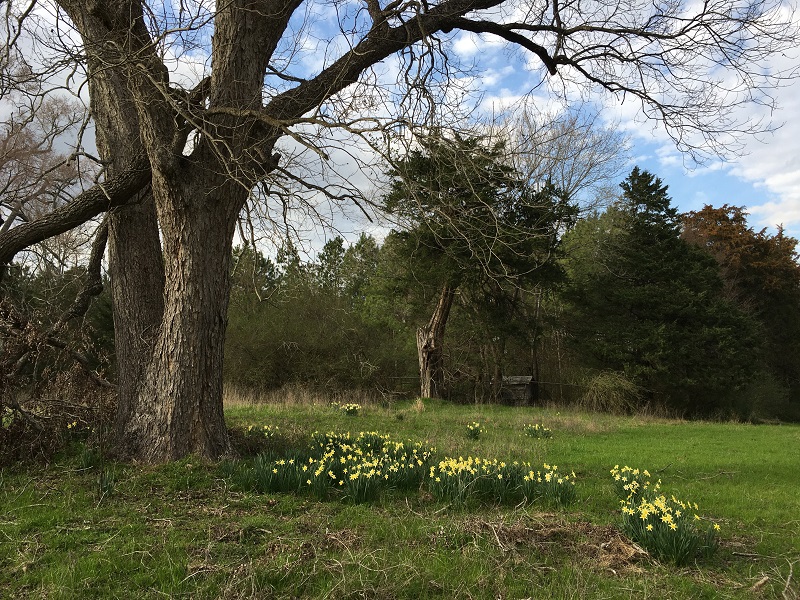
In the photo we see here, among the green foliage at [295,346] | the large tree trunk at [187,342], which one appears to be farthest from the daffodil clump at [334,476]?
the green foliage at [295,346]

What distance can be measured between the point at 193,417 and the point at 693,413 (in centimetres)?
2188

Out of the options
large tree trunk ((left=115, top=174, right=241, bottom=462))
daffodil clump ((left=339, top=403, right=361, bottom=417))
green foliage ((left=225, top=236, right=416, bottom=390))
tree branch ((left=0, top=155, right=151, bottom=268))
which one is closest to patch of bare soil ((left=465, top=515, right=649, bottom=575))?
large tree trunk ((left=115, top=174, right=241, bottom=462))

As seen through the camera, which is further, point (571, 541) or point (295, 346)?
point (295, 346)

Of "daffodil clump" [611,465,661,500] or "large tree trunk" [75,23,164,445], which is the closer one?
"daffodil clump" [611,465,661,500]

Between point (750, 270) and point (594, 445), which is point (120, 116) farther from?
point (750, 270)

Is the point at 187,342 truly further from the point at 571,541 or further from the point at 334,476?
the point at 571,541

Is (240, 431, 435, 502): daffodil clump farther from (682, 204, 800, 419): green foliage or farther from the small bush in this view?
(682, 204, 800, 419): green foliage

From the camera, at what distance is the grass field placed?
2924 mm

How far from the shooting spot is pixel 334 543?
3467 mm

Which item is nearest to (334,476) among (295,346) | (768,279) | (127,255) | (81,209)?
(127,255)

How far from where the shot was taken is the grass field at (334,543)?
115 inches

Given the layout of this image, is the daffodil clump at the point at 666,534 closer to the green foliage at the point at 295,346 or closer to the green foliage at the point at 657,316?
the green foliage at the point at 295,346

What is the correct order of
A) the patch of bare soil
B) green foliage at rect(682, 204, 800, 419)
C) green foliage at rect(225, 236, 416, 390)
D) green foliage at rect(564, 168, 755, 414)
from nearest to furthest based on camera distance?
the patch of bare soil
green foliage at rect(225, 236, 416, 390)
green foliage at rect(564, 168, 755, 414)
green foliage at rect(682, 204, 800, 419)

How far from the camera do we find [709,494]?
18.9 feet
